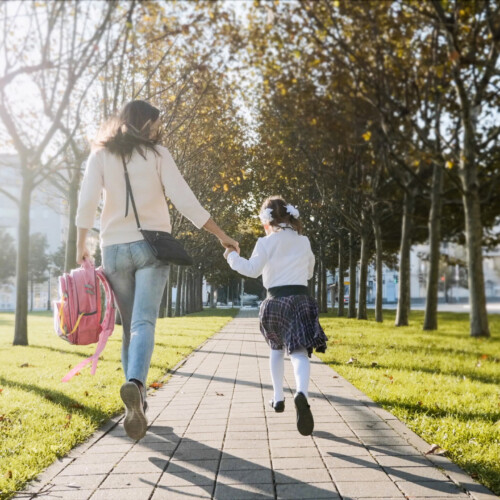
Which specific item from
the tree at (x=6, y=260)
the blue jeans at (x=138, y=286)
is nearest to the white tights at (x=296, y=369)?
the blue jeans at (x=138, y=286)

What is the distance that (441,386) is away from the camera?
7.16 m

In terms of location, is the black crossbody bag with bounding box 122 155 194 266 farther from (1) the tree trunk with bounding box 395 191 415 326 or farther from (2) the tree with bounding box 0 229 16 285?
(2) the tree with bounding box 0 229 16 285

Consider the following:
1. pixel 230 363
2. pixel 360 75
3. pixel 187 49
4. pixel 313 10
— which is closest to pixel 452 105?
pixel 360 75

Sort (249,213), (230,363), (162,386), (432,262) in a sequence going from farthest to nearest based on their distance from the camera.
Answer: (249,213) → (432,262) → (230,363) → (162,386)

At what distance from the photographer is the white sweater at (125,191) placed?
4.18 meters

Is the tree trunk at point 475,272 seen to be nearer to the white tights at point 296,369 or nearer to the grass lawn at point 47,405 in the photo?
the grass lawn at point 47,405

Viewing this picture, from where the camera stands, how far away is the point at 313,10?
1425 centimetres

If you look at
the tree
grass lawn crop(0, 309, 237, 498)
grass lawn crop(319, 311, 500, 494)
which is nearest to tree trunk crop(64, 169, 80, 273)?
grass lawn crop(0, 309, 237, 498)

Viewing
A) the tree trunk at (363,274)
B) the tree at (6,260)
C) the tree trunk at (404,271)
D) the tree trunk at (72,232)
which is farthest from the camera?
the tree at (6,260)

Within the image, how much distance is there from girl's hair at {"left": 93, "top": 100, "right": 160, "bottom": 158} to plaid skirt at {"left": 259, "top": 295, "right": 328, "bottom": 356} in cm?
164

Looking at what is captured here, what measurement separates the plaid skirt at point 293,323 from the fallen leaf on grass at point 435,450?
1179 mm

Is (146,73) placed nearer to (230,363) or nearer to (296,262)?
(230,363)

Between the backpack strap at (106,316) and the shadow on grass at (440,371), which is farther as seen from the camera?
the shadow on grass at (440,371)

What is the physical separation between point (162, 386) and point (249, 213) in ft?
85.8
